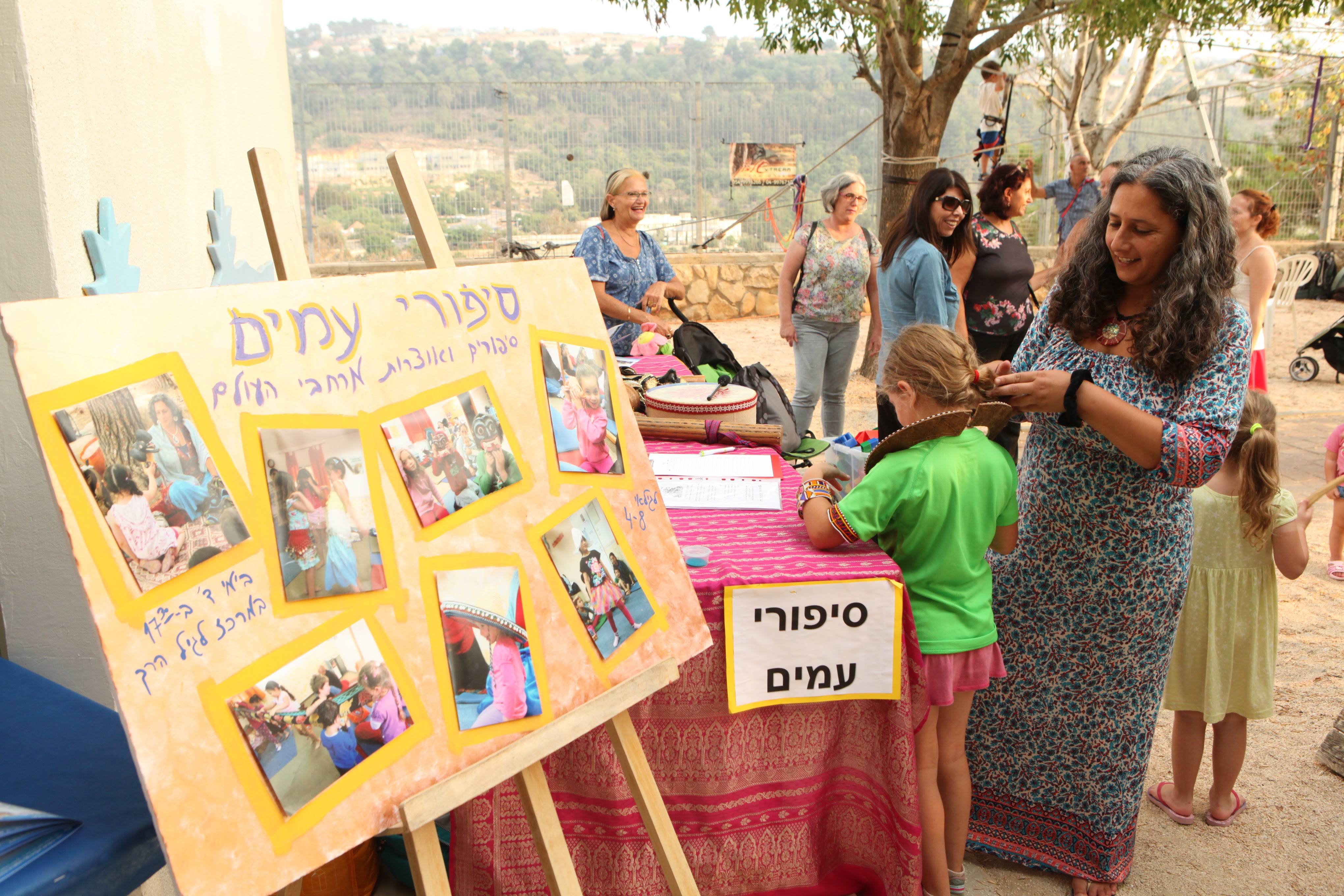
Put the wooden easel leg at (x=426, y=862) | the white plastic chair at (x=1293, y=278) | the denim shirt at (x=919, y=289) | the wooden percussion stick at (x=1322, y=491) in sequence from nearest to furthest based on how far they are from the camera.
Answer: the wooden easel leg at (x=426, y=862), the wooden percussion stick at (x=1322, y=491), the denim shirt at (x=919, y=289), the white plastic chair at (x=1293, y=278)

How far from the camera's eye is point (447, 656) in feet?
4.42

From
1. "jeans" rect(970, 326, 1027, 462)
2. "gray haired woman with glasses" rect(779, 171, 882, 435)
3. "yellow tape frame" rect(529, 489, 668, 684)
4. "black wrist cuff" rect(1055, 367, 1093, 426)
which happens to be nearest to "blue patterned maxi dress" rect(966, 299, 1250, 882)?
"black wrist cuff" rect(1055, 367, 1093, 426)

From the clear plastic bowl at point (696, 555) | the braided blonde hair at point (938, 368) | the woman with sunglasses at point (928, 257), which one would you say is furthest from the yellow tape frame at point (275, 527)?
the woman with sunglasses at point (928, 257)

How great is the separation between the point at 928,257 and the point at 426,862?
11.2 feet

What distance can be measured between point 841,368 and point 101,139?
153 inches

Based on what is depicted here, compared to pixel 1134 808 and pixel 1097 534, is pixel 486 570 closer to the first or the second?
pixel 1097 534

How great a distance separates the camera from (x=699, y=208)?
1191 centimetres

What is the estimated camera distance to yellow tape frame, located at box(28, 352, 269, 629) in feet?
Answer: 3.33

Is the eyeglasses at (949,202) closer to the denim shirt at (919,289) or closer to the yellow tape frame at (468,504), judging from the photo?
the denim shirt at (919,289)

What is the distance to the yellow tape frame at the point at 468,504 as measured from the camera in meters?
1.34

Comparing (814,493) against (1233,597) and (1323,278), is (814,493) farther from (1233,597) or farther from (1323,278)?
(1323,278)

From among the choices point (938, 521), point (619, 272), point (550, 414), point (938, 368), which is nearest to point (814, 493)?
point (938, 521)

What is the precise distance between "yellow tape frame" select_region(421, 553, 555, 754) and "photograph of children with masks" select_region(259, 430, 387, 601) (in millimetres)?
78

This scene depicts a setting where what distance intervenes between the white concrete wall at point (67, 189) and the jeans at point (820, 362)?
10.2ft
